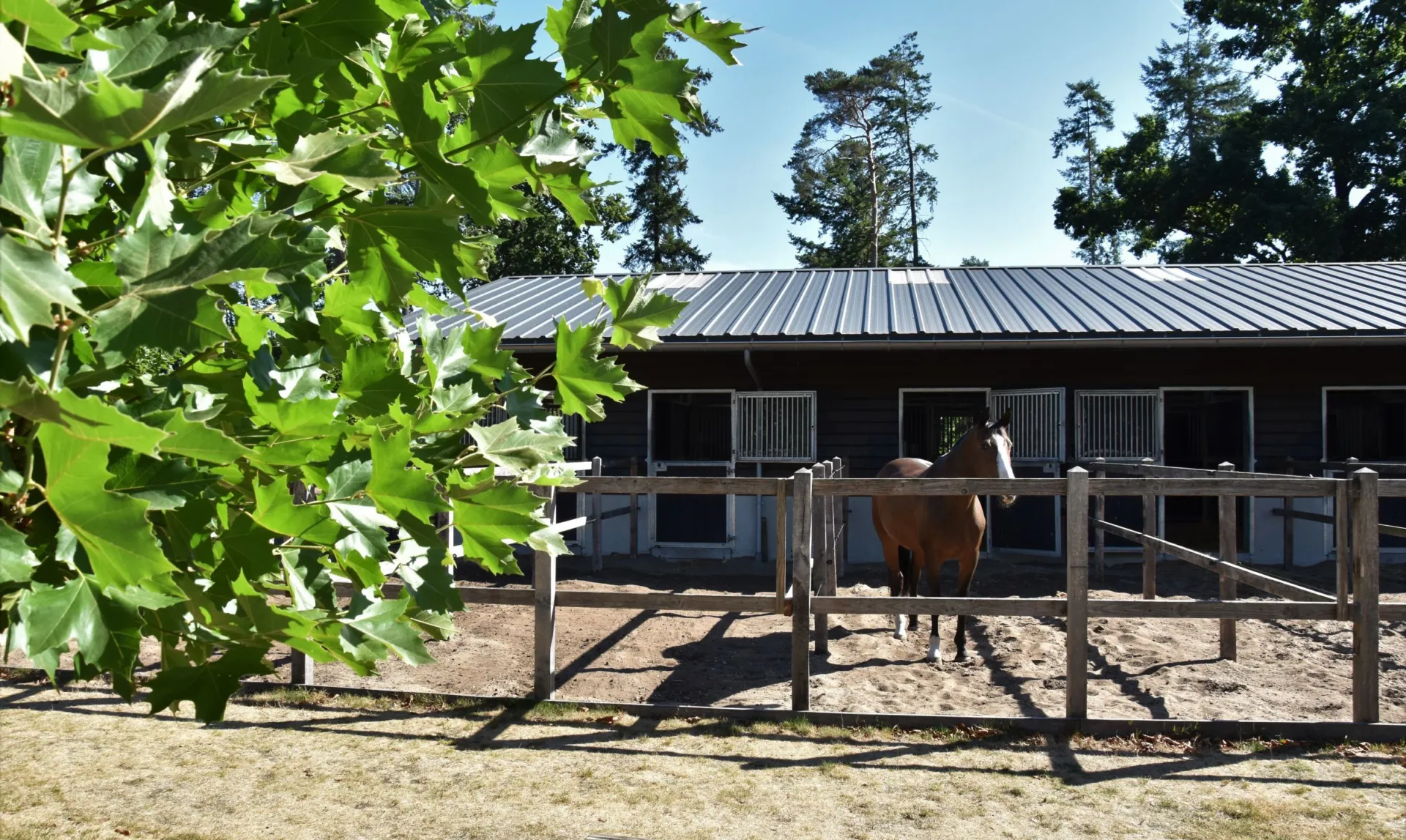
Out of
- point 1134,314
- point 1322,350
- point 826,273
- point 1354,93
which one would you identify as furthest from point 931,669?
point 1354,93

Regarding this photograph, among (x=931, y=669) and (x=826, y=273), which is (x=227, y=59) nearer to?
(x=931, y=669)

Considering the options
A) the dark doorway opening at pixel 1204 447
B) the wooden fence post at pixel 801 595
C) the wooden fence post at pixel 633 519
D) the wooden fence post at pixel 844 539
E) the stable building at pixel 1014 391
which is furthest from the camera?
the dark doorway opening at pixel 1204 447

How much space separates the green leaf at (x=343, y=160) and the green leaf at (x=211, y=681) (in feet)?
1.30

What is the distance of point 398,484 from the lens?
2.66 feet

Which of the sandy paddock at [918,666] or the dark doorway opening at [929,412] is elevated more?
the dark doorway opening at [929,412]

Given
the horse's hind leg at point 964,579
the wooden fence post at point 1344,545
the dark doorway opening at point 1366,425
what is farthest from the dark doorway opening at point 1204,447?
the wooden fence post at point 1344,545

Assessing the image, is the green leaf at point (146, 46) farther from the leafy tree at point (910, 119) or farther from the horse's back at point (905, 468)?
the leafy tree at point (910, 119)

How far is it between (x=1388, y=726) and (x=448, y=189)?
5.55 meters

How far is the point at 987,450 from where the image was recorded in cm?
640

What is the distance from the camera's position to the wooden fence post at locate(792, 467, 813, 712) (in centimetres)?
504

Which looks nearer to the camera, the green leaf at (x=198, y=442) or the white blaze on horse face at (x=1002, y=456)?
the green leaf at (x=198, y=442)

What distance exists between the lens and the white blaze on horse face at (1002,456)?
6141mm

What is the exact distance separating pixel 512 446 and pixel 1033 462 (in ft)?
34.2

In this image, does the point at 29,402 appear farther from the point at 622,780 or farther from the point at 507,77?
the point at 622,780
